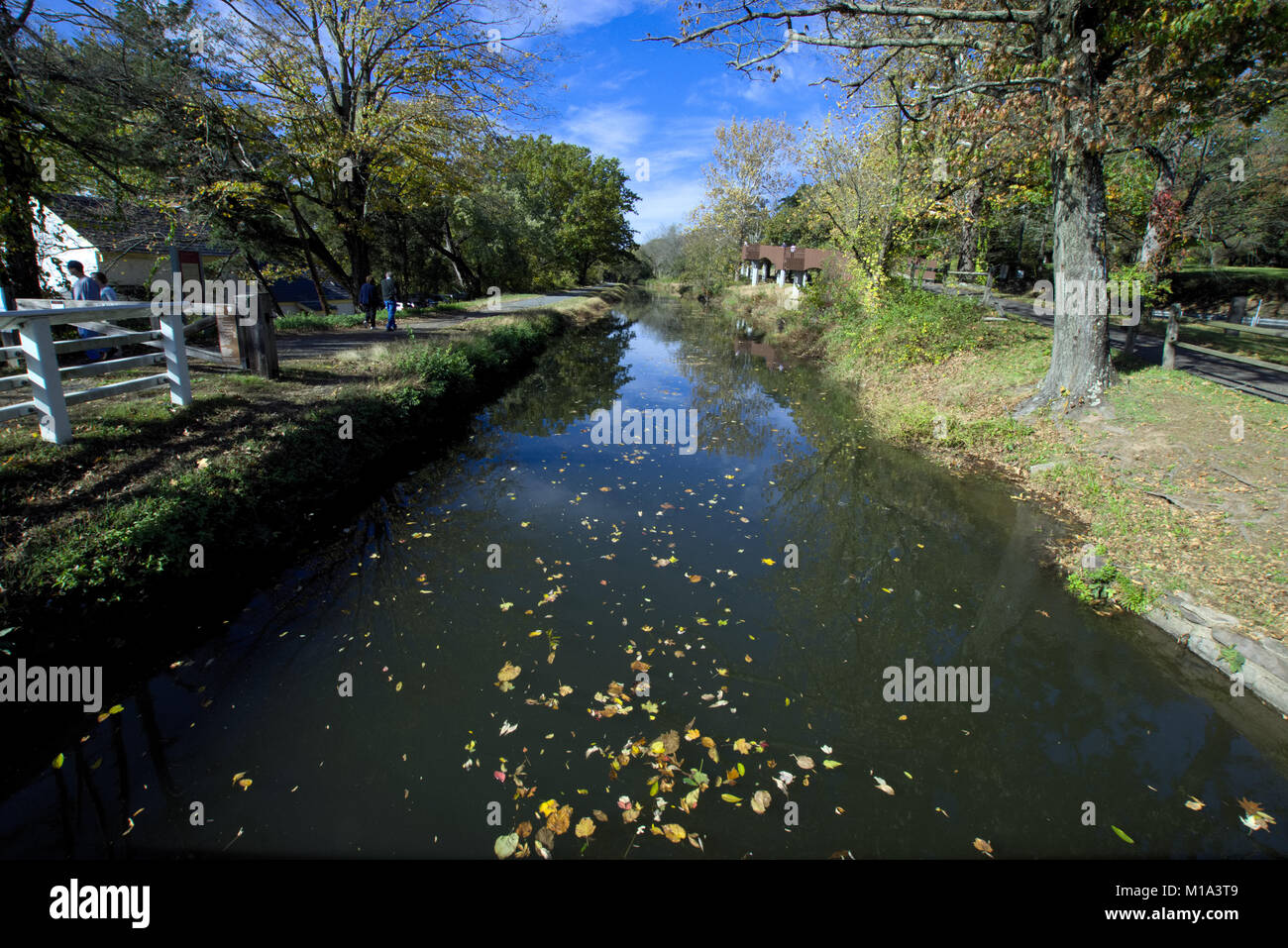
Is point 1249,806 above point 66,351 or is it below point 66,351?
below

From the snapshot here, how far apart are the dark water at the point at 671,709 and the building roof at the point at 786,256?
168 ft

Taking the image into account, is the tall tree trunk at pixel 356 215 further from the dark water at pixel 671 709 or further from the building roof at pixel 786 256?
the building roof at pixel 786 256

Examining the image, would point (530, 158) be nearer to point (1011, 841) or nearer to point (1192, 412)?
point (1192, 412)

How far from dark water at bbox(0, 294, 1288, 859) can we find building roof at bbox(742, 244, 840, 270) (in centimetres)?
5119

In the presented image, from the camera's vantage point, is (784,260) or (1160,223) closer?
(1160,223)

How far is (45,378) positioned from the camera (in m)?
5.49

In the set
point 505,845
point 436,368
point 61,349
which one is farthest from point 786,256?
point 505,845

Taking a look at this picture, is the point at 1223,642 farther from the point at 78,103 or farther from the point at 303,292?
the point at 303,292

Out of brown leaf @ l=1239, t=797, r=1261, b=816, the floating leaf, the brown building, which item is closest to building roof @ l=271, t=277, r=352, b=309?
the brown building

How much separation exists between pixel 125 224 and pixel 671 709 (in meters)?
18.9

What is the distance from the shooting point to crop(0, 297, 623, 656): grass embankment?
449 centimetres

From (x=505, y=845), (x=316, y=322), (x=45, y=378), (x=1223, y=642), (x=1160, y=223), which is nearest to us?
(x=505, y=845)

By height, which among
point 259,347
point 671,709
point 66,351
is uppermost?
point 259,347

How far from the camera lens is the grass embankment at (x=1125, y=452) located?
6.07 meters
